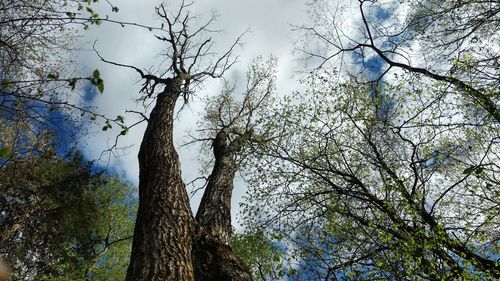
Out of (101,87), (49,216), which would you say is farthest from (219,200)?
(49,216)

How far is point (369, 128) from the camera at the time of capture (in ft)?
26.9

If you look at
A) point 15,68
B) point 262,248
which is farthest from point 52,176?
point 15,68

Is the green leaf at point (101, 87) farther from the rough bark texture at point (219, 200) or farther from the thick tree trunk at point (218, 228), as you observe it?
the rough bark texture at point (219, 200)

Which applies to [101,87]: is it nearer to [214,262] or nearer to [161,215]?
[161,215]

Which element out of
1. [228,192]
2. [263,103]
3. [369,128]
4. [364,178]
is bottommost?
[228,192]

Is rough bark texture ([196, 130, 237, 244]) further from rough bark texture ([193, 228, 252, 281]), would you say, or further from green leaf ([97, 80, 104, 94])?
green leaf ([97, 80, 104, 94])

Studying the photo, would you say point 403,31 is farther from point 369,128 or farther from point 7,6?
point 7,6

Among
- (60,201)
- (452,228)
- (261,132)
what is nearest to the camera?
(452,228)

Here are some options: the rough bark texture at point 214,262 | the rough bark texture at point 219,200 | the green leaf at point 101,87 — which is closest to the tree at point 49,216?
the rough bark texture at point 219,200

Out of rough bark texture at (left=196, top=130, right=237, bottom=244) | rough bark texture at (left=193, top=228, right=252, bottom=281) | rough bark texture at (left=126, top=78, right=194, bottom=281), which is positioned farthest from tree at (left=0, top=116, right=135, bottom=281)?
rough bark texture at (left=193, top=228, right=252, bottom=281)

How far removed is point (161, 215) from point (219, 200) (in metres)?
2.64

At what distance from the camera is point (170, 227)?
4.51m

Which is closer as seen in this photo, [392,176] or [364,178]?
[392,176]

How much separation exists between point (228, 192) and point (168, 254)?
368 centimetres
